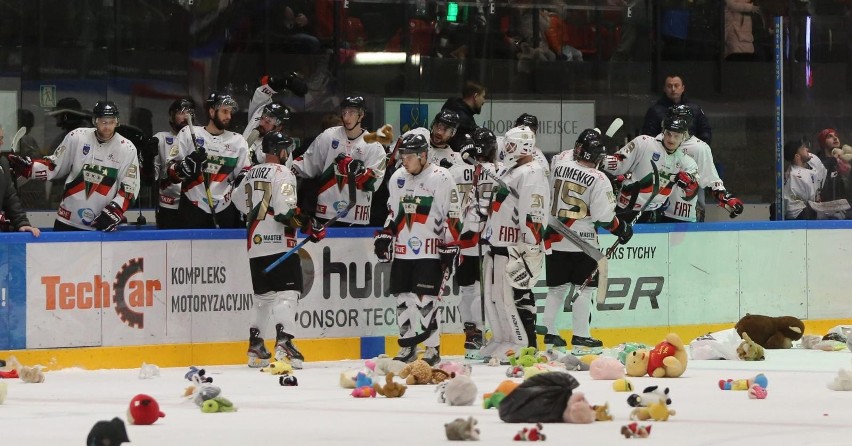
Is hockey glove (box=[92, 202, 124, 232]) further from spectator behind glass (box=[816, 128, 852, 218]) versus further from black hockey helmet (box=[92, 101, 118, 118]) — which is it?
spectator behind glass (box=[816, 128, 852, 218])

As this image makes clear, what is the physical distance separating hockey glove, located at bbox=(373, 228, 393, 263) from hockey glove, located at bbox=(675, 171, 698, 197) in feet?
9.81

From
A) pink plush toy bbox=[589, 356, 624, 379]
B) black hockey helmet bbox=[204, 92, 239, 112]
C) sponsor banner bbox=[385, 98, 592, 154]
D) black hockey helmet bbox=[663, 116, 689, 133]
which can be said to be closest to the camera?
pink plush toy bbox=[589, 356, 624, 379]

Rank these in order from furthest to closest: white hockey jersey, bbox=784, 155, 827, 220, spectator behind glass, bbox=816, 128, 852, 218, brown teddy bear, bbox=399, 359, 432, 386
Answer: spectator behind glass, bbox=816, 128, 852, 218
white hockey jersey, bbox=784, 155, 827, 220
brown teddy bear, bbox=399, 359, 432, 386

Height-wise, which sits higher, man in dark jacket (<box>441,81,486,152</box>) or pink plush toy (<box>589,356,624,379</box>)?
man in dark jacket (<box>441,81,486,152</box>)

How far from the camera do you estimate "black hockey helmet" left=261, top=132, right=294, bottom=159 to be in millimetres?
11391

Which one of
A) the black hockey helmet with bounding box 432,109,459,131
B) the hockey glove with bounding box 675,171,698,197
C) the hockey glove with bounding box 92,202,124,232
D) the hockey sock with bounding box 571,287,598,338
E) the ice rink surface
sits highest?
the black hockey helmet with bounding box 432,109,459,131

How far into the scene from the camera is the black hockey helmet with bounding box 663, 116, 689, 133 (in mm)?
13234

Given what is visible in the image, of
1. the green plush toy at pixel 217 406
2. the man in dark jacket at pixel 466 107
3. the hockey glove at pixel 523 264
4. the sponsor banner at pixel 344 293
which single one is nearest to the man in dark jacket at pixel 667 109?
the man in dark jacket at pixel 466 107

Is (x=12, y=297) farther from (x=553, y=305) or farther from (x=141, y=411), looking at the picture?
(x=553, y=305)

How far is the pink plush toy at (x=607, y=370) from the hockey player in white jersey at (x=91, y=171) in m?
3.41

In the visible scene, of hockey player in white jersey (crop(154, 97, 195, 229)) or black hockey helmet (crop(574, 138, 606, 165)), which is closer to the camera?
black hockey helmet (crop(574, 138, 606, 165))

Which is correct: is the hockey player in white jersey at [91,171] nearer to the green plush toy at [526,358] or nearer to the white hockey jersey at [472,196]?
the white hockey jersey at [472,196]

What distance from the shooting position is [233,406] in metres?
8.88

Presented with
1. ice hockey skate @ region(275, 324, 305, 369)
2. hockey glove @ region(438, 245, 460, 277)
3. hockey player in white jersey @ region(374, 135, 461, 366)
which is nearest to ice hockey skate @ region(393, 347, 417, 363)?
hockey player in white jersey @ region(374, 135, 461, 366)
